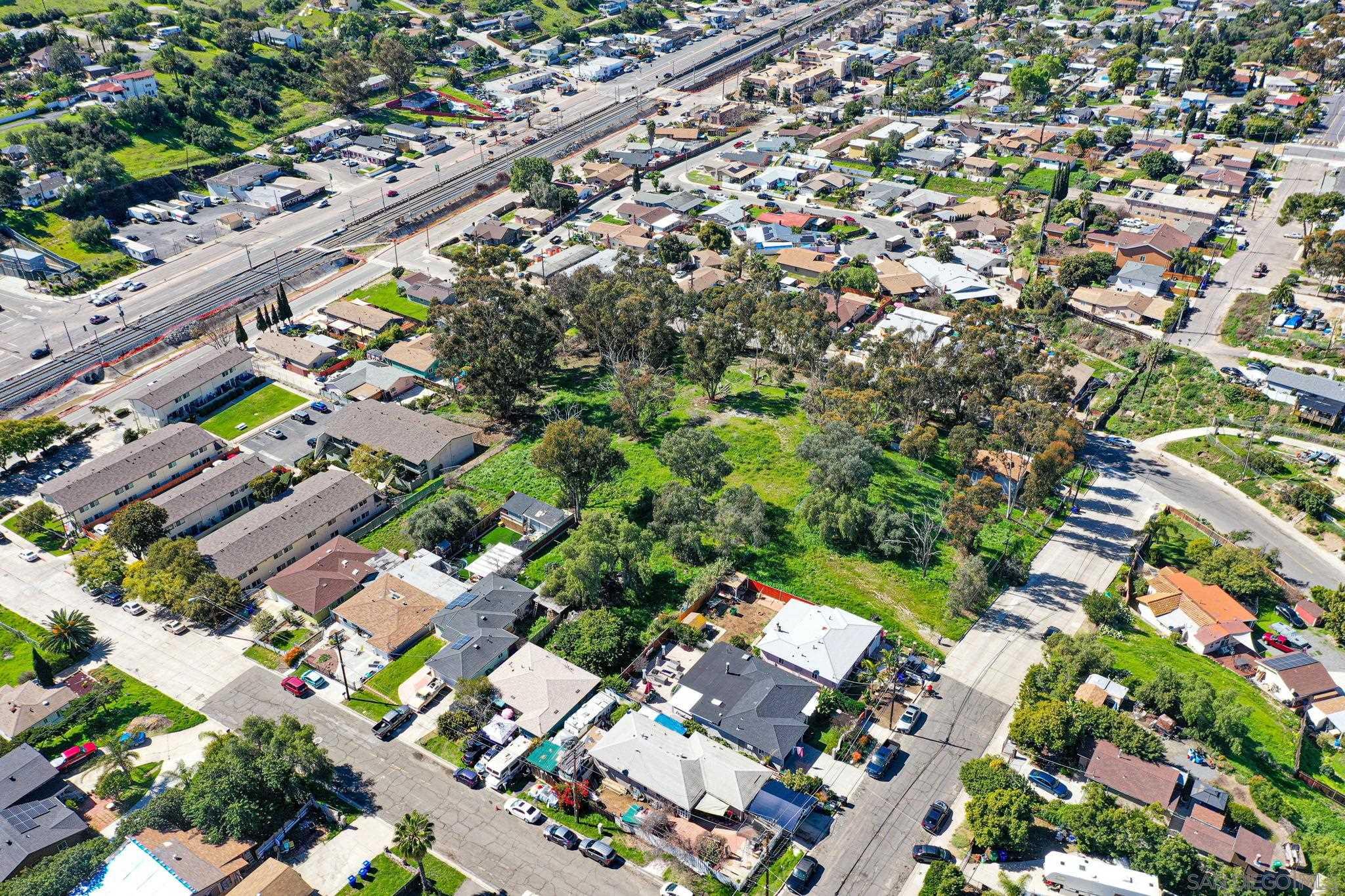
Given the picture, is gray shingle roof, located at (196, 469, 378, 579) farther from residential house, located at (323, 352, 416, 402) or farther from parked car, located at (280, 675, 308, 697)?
residential house, located at (323, 352, 416, 402)

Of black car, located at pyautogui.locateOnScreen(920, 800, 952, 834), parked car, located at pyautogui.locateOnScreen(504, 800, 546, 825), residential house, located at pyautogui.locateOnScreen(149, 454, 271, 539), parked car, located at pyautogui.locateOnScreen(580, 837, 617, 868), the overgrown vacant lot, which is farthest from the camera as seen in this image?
residential house, located at pyautogui.locateOnScreen(149, 454, 271, 539)

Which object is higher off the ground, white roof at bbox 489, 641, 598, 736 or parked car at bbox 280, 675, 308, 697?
white roof at bbox 489, 641, 598, 736

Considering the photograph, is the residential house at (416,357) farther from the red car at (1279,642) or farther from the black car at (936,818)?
the red car at (1279,642)

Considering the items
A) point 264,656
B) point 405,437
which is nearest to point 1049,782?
point 264,656

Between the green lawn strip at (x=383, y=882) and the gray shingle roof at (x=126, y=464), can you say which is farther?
the gray shingle roof at (x=126, y=464)

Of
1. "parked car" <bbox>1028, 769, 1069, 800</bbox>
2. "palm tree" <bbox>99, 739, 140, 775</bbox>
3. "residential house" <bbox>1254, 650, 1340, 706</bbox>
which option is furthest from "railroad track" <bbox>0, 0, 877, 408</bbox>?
"residential house" <bbox>1254, 650, 1340, 706</bbox>

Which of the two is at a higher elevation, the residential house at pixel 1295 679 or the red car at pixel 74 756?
the residential house at pixel 1295 679

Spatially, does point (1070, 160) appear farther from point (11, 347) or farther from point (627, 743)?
point (11, 347)

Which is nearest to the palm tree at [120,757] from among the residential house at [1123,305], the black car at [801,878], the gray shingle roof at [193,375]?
the black car at [801,878]
